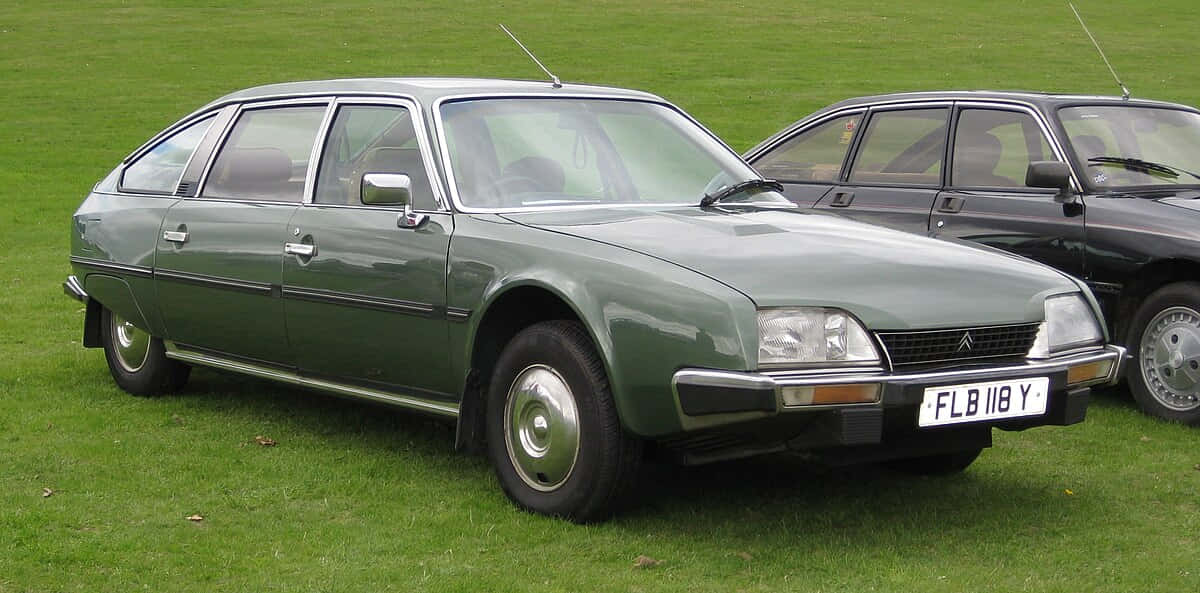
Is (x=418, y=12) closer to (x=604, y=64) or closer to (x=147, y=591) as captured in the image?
(x=604, y=64)

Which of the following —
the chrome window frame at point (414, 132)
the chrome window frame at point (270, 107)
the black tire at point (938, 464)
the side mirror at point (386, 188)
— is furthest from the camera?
the chrome window frame at point (270, 107)

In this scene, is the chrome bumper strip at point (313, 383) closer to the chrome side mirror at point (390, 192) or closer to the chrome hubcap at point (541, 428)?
the chrome hubcap at point (541, 428)

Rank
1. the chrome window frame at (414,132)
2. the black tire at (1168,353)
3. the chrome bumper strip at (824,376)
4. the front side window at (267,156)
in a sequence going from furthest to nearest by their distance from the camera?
the black tire at (1168,353), the front side window at (267,156), the chrome window frame at (414,132), the chrome bumper strip at (824,376)

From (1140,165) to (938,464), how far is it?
266cm

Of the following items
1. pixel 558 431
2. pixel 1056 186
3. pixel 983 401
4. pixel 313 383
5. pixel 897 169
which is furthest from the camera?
pixel 897 169

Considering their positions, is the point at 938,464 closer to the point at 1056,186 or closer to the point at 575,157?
the point at 575,157

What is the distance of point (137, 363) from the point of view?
775 centimetres

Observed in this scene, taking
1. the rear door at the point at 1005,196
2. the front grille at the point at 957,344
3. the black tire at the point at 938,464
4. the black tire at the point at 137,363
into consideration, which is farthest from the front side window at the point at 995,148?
the black tire at the point at 137,363

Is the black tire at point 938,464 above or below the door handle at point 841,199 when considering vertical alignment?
below

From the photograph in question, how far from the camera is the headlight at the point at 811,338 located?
4.75 meters

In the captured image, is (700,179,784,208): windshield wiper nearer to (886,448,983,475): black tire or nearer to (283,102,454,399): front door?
(283,102,454,399): front door

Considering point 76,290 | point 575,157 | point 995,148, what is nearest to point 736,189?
point 575,157

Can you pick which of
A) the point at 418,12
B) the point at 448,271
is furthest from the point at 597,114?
the point at 418,12

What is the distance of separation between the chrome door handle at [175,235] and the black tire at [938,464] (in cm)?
338
